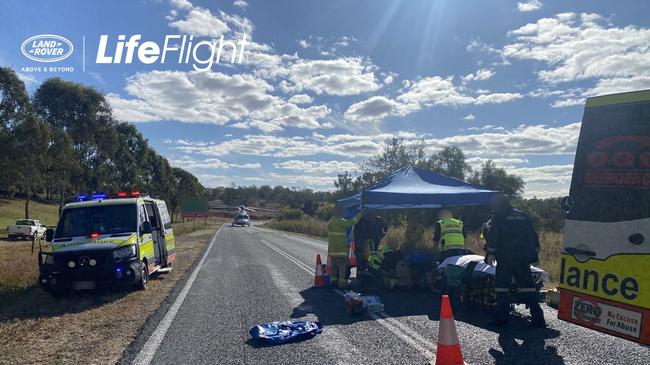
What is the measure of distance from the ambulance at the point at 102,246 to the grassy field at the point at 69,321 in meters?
0.42

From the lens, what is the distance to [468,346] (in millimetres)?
5883

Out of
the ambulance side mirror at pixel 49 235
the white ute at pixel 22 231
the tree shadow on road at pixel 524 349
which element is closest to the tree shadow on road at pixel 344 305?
the tree shadow on road at pixel 524 349

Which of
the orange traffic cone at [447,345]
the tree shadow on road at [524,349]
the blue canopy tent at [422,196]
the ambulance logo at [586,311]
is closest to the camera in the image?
the ambulance logo at [586,311]

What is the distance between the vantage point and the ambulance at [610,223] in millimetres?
3887

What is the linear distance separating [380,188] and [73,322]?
719 centimetres

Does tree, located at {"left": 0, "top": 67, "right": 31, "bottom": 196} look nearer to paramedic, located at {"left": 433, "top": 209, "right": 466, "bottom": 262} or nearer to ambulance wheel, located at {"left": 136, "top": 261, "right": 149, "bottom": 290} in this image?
ambulance wheel, located at {"left": 136, "top": 261, "right": 149, "bottom": 290}

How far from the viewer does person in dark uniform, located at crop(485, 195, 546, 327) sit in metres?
6.97

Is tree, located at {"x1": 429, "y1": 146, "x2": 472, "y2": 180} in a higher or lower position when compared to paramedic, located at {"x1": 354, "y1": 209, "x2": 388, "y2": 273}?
higher

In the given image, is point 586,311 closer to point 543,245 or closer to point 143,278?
point 143,278

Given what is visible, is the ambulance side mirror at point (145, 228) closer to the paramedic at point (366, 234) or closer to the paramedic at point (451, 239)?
the paramedic at point (366, 234)

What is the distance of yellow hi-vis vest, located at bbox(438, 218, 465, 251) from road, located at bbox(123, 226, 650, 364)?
1.23 meters

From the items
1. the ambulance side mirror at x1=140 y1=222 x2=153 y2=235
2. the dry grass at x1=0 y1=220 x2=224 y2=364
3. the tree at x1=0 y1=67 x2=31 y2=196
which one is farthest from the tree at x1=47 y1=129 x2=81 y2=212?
the ambulance side mirror at x1=140 y1=222 x2=153 y2=235

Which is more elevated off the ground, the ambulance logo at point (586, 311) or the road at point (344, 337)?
the ambulance logo at point (586, 311)

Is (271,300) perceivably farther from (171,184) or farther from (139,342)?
(171,184)
